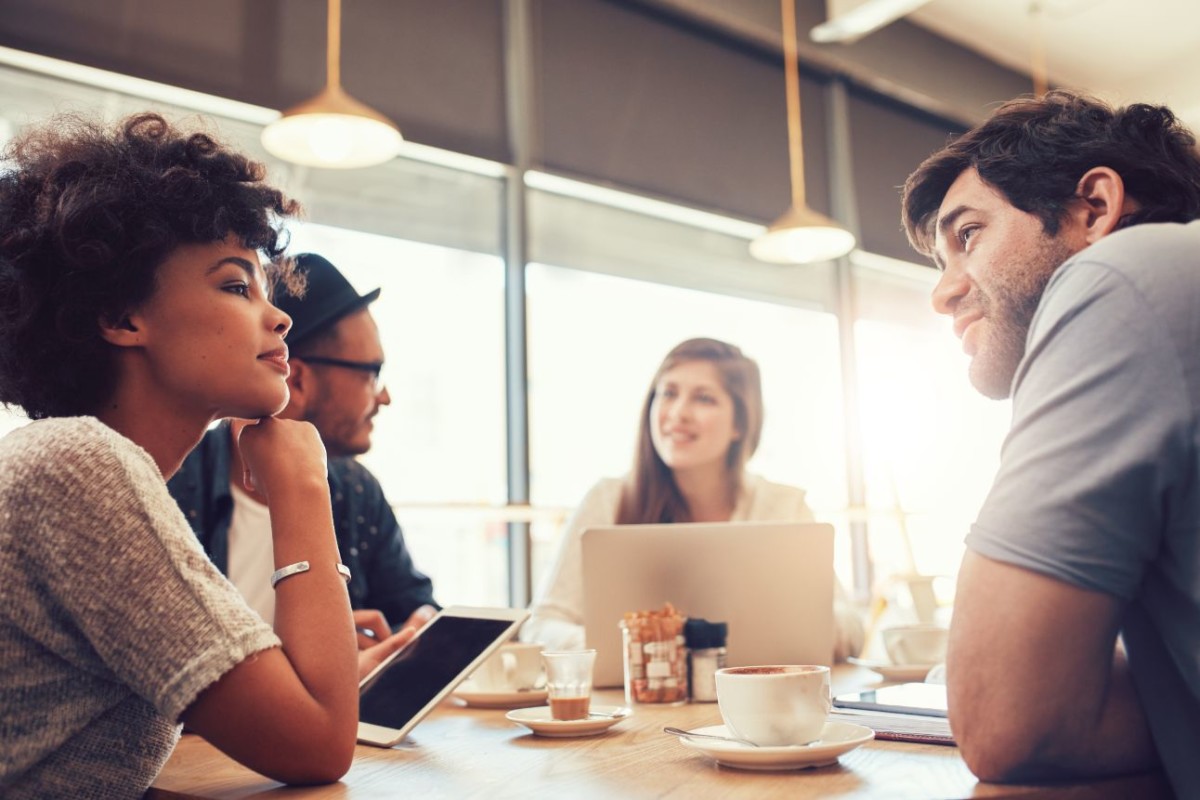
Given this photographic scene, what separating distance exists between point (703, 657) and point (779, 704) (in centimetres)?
54

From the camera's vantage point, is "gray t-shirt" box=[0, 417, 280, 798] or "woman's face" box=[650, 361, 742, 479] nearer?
"gray t-shirt" box=[0, 417, 280, 798]

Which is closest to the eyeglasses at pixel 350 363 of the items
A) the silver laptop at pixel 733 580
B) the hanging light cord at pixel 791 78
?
the silver laptop at pixel 733 580

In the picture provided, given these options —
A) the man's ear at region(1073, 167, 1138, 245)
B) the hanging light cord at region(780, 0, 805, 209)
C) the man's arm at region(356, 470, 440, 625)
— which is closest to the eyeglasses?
the man's arm at region(356, 470, 440, 625)

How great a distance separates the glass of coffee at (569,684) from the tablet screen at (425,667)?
11cm

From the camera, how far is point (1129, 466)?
38.6 inches

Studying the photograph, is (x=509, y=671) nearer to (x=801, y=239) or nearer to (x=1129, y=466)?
(x=1129, y=466)

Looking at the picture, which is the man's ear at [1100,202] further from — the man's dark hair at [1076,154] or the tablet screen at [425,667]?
the tablet screen at [425,667]

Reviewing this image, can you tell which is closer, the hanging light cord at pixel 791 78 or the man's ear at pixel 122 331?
the man's ear at pixel 122 331

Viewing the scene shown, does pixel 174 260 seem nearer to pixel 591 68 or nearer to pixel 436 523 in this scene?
pixel 436 523

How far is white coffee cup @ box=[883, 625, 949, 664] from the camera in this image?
1933 millimetres

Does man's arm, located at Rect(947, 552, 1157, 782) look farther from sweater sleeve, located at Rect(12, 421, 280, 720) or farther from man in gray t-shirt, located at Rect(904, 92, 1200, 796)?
sweater sleeve, located at Rect(12, 421, 280, 720)

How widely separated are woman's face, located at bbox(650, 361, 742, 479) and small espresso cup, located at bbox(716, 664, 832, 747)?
1.88 m

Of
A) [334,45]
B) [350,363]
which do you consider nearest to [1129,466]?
[350,363]

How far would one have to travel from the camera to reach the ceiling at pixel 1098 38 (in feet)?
20.6
